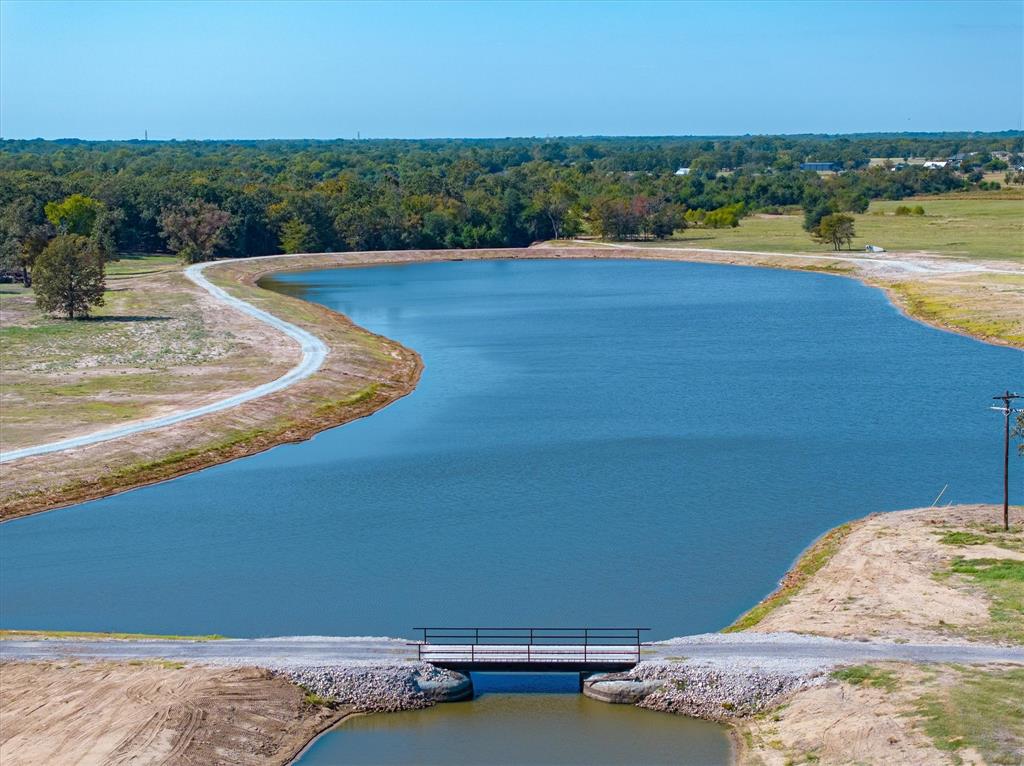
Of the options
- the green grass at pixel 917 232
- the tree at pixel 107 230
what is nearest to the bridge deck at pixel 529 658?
the tree at pixel 107 230

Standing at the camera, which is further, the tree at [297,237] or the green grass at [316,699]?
the tree at [297,237]

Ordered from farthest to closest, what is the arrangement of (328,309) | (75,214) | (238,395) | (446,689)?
(75,214) → (328,309) → (238,395) → (446,689)

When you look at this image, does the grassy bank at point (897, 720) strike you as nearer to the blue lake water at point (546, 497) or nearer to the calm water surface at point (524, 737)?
the calm water surface at point (524, 737)

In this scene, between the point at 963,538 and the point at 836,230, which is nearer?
the point at 963,538

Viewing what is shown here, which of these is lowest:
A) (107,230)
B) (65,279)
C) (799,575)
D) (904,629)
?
(799,575)

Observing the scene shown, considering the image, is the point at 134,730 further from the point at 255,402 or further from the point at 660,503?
the point at 255,402

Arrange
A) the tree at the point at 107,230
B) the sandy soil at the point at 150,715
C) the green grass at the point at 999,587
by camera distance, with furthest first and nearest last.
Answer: the tree at the point at 107,230, the green grass at the point at 999,587, the sandy soil at the point at 150,715

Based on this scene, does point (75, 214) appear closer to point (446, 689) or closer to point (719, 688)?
point (446, 689)

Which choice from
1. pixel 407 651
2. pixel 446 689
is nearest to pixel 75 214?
pixel 407 651
